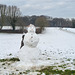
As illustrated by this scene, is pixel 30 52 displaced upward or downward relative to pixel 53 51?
upward

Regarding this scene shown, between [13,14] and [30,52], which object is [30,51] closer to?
[30,52]

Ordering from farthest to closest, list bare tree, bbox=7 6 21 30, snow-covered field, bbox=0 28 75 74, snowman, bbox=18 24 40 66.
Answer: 1. bare tree, bbox=7 6 21 30
2. snow-covered field, bbox=0 28 75 74
3. snowman, bbox=18 24 40 66

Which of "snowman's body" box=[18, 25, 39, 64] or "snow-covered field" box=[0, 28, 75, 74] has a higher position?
"snowman's body" box=[18, 25, 39, 64]

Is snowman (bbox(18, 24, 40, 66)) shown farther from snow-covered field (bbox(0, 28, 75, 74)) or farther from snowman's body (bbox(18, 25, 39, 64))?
snow-covered field (bbox(0, 28, 75, 74))

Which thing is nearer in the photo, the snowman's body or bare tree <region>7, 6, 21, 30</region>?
the snowman's body

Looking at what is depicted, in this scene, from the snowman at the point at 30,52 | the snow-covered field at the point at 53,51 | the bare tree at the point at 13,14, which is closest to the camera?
the snowman at the point at 30,52

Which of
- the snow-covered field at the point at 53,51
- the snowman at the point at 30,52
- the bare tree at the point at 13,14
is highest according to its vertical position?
the bare tree at the point at 13,14

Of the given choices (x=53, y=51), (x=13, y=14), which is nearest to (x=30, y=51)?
(x=53, y=51)

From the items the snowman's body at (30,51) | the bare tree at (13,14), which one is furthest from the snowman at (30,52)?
the bare tree at (13,14)

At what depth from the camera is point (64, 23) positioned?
148m

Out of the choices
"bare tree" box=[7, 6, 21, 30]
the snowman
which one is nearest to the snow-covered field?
the snowman

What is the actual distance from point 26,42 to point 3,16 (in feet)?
156

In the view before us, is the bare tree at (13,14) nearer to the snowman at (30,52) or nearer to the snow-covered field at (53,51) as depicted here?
the snow-covered field at (53,51)

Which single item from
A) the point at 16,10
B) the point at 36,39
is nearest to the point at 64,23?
the point at 16,10
